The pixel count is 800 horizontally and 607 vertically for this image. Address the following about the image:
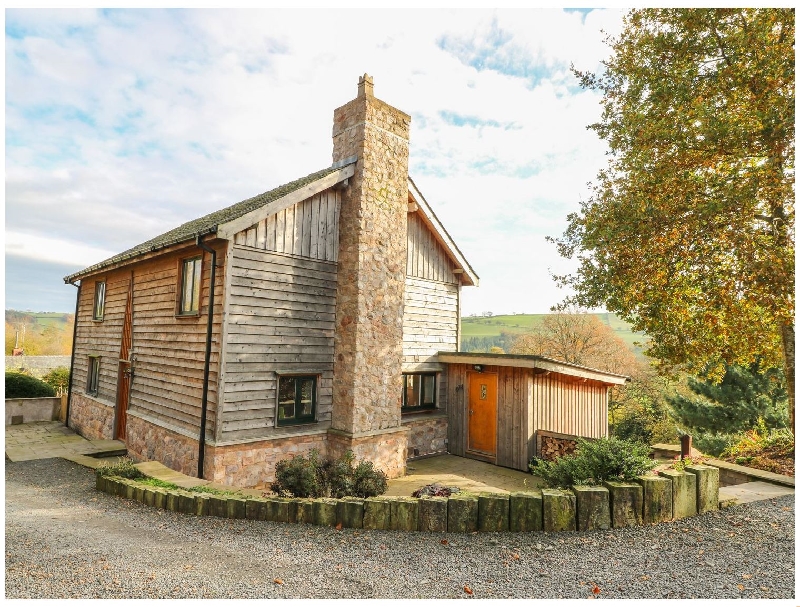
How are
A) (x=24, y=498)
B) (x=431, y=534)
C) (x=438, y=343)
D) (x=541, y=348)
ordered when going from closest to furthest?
1. (x=431, y=534)
2. (x=24, y=498)
3. (x=438, y=343)
4. (x=541, y=348)

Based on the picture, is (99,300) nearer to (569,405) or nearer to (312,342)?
(312,342)

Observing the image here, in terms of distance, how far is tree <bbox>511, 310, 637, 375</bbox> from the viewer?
32.1 metres

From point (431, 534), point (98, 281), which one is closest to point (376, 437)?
point (431, 534)

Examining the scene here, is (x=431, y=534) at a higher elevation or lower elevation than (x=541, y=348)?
lower

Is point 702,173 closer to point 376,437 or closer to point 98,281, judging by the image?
point 376,437

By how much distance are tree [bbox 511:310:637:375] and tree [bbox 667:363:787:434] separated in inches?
446

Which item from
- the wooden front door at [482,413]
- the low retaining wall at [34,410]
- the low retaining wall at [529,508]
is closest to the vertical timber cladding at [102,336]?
the low retaining wall at [34,410]

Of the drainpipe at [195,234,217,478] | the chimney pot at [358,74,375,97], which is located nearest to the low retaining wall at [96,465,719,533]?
the drainpipe at [195,234,217,478]

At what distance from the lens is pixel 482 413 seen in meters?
14.5

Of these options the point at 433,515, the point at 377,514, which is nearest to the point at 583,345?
the point at 433,515

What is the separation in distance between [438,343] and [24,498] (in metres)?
10.9

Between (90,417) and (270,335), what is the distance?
9817mm

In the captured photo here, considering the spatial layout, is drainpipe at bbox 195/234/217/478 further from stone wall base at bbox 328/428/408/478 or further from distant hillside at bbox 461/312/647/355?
distant hillside at bbox 461/312/647/355

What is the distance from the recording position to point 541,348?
3344 cm
